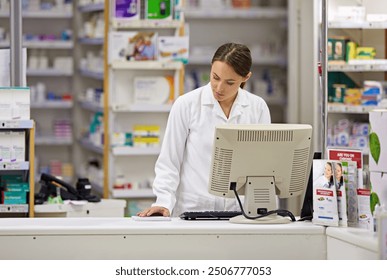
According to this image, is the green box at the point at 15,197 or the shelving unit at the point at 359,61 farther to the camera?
the shelving unit at the point at 359,61

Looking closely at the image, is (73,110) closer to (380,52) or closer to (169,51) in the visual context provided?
(169,51)

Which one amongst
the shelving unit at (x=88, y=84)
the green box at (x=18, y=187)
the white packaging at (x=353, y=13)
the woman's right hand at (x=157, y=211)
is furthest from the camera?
the shelving unit at (x=88, y=84)

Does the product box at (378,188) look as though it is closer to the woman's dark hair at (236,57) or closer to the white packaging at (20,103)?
the woman's dark hair at (236,57)

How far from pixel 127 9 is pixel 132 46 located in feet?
1.04

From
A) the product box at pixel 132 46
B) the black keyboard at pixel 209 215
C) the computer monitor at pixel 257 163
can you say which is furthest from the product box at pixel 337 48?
the black keyboard at pixel 209 215

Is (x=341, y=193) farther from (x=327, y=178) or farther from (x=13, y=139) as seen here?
(x=13, y=139)

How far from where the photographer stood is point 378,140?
3738 mm

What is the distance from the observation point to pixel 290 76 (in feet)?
30.8

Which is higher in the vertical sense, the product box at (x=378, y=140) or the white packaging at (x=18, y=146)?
the product box at (x=378, y=140)

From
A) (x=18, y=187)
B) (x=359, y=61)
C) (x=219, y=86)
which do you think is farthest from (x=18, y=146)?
(x=359, y=61)

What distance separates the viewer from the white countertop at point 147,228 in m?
3.78

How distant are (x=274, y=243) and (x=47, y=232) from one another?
1027 millimetres

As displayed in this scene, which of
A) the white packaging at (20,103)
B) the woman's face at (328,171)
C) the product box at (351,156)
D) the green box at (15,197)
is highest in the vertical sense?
the white packaging at (20,103)
